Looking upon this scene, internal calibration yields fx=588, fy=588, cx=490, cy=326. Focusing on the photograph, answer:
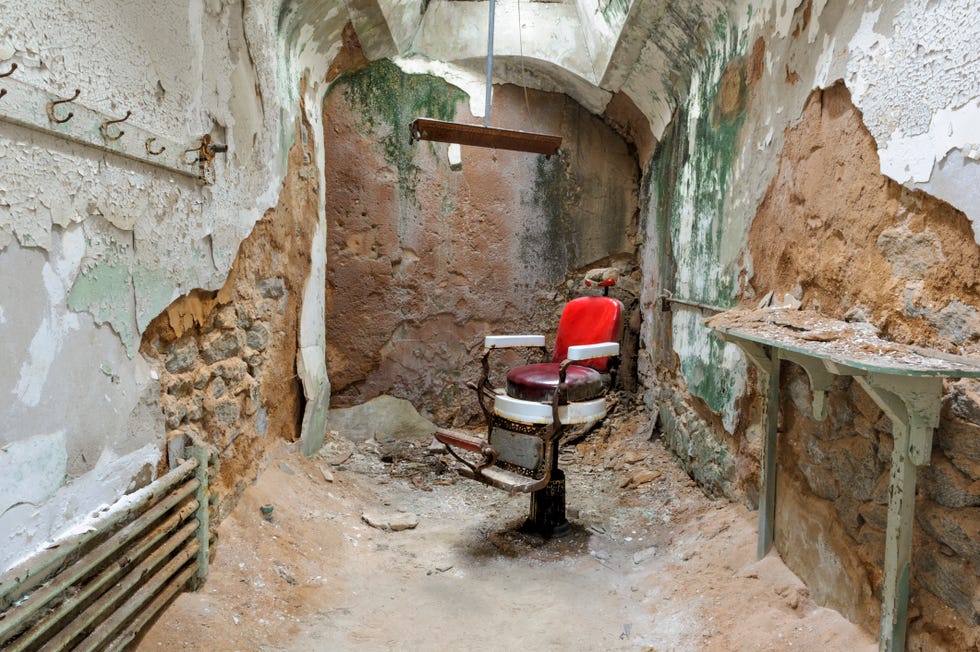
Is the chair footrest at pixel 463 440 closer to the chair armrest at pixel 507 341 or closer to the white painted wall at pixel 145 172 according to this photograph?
the chair armrest at pixel 507 341

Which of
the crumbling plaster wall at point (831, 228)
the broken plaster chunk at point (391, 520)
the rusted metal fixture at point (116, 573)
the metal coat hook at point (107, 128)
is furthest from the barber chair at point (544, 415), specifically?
Answer: the metal coat hook at point (107, 128)

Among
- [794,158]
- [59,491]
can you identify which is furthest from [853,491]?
[59,491]

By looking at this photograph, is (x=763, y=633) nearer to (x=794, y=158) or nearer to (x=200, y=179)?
(x=794, y=158)

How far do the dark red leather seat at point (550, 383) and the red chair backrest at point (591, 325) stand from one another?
0.10 meters

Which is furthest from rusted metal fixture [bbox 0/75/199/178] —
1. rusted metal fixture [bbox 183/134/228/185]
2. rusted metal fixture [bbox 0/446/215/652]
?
rusted metal fixture [bbox 0/446/215/652]

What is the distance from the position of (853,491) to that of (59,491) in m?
2.15

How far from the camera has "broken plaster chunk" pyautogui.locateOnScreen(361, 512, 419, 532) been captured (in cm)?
297

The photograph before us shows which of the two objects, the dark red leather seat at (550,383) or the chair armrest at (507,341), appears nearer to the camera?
the dark red leather seat at (550,383)

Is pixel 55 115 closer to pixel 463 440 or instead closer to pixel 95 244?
pixel 95 244

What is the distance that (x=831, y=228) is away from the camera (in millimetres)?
1916

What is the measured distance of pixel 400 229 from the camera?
433cm

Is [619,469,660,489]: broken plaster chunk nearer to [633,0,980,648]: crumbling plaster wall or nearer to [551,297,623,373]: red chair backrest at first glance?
[633,0,980,648]: crumbling plaster wall

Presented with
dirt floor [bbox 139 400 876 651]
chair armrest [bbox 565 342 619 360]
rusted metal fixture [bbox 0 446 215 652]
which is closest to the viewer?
rusted metal fixture [bbox 0 446 215 652]

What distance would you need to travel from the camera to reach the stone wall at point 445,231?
4.21m
